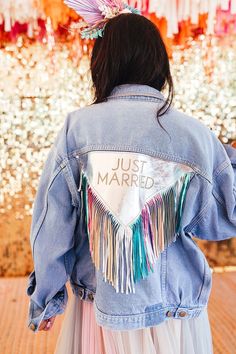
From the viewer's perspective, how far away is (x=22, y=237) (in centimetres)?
278

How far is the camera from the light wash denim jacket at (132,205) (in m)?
0.96

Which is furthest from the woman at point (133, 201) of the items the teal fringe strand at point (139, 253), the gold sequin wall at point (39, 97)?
the gold sequin wall at point (39, 97)

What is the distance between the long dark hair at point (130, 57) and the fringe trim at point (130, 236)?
18cm

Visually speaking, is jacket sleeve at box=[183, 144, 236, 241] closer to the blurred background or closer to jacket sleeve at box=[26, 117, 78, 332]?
jacket sleeve at box=[26, 117, 78, 332]

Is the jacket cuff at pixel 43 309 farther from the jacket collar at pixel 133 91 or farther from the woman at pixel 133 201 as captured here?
the jacket collar at pixel 133 91

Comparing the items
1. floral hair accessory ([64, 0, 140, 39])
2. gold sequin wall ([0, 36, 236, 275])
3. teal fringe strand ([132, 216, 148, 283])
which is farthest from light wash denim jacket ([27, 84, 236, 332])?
gold sequin wall ([0, 36, 236, 275])

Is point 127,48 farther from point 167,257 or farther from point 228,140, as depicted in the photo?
point 228,140

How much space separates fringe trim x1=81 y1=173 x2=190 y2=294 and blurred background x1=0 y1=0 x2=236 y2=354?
1.82 metres

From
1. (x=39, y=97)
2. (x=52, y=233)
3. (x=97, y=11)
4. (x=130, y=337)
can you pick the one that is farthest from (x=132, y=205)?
(x=39, y=97)

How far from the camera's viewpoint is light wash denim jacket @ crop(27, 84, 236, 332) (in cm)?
96

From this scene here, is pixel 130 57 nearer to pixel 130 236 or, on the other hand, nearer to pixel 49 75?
pixel 130 236

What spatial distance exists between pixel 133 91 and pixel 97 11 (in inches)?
8.9

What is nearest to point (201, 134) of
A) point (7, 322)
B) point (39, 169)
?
point (7, 322)

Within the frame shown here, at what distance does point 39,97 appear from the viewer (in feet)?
8.93
